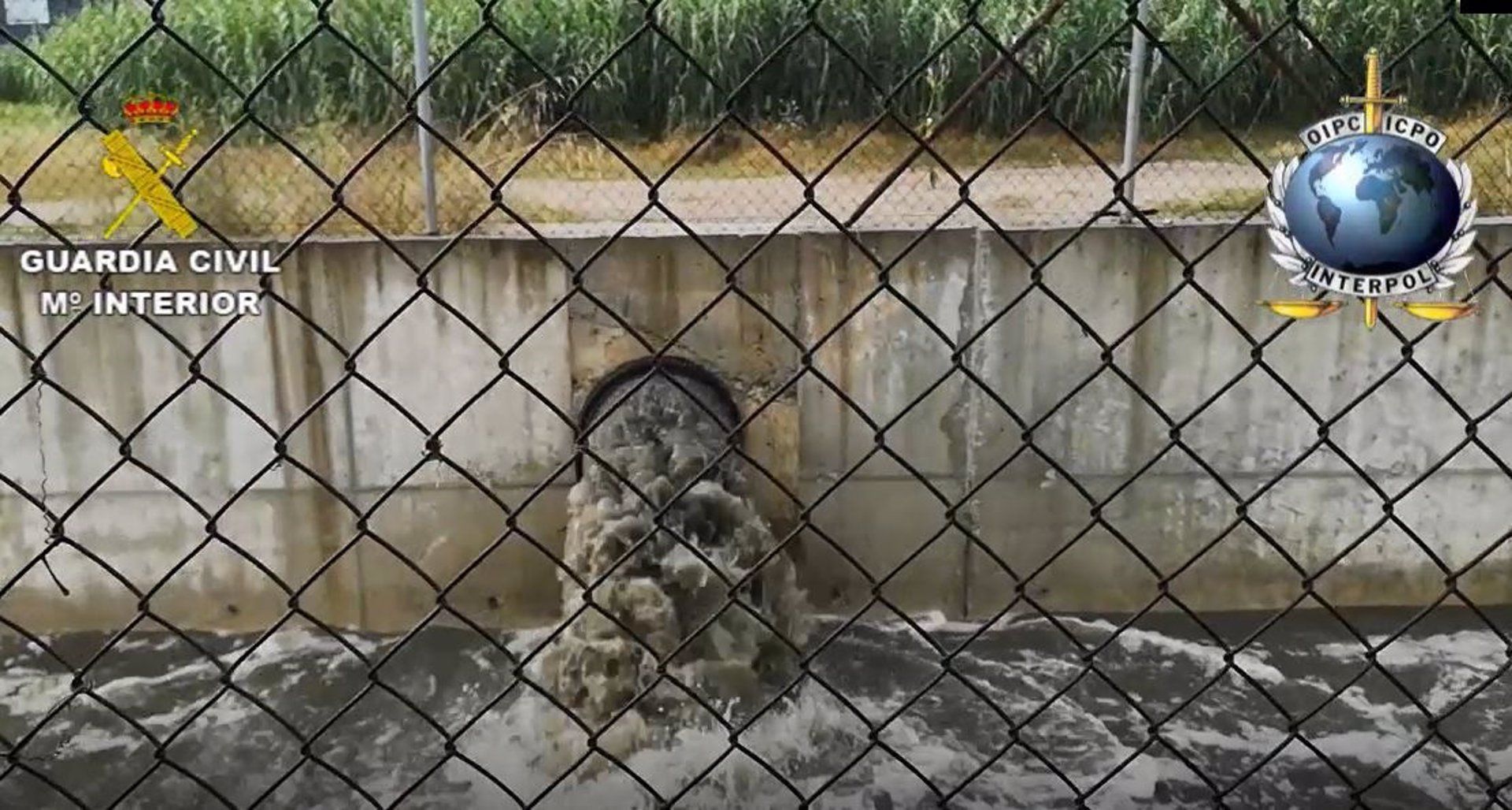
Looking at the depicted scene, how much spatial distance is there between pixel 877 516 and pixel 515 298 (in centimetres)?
179

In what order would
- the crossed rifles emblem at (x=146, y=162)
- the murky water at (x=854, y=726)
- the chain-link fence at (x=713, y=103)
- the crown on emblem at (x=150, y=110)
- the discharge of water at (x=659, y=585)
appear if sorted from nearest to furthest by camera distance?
the crossed rifles emblem at (x=146, y=162) < the murky water at (x=854, y=726) < the discharge of water at (x=659, y=585) < the chain-link fence at (x=713, y=103) < the crown on emblem at (x=150, y=110)

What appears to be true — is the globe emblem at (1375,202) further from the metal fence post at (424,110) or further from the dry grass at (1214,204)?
the dry grass at (1214,204)

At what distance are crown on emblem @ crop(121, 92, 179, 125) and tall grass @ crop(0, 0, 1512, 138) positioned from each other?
0.33ft

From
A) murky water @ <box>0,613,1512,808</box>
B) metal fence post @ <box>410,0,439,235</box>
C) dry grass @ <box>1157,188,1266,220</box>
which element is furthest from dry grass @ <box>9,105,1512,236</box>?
murky water @ <box>0,613,1512,808</box>

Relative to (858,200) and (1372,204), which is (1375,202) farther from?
(858,200)

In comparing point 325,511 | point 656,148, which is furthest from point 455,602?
point 656,148

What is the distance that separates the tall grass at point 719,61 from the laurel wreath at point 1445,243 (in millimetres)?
6083

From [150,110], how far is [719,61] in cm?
305

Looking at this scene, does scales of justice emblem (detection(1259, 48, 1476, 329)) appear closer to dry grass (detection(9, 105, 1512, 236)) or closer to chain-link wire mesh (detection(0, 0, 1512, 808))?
chain-link wire mesh (detection(0, 0, 1512, 808))

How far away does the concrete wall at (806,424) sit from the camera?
5617 millimetres

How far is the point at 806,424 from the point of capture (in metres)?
5.88

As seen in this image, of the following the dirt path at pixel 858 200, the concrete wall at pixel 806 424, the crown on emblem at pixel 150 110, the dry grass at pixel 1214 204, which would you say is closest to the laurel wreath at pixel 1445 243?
the concrete wall at pixel 806 424

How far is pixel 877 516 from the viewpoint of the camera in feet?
19.6

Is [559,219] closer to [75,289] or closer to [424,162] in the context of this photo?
[424,162]
